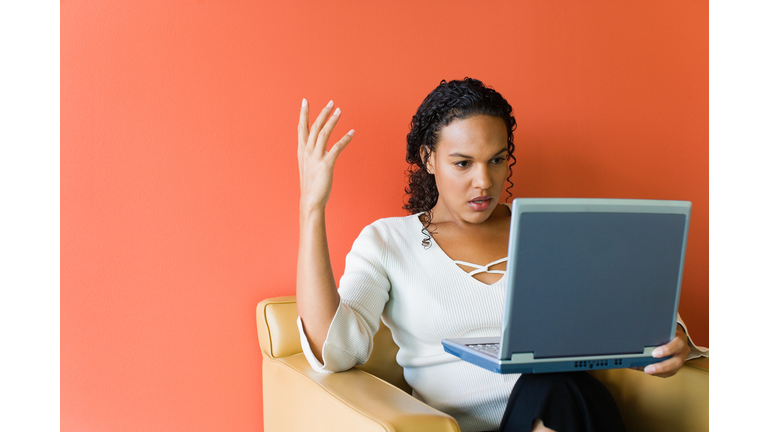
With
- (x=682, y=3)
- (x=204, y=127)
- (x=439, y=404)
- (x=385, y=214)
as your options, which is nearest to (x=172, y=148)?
(x=204, y=127)

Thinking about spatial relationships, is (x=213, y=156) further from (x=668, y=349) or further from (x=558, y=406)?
(x=668, y=349)

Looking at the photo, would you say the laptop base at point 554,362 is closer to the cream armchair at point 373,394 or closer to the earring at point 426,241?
the cream armchair at point 373,394

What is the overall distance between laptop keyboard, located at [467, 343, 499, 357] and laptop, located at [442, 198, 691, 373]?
3 centimetres

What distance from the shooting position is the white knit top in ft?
4.10

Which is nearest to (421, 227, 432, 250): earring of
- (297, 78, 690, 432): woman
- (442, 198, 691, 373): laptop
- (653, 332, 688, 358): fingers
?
(297, 78, 690, 432): woman

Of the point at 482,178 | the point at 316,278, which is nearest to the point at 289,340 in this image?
the point at 316,278

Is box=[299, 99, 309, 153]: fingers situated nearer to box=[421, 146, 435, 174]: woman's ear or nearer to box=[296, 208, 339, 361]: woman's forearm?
box=[296, 208, 339, 361]: woman's forearm

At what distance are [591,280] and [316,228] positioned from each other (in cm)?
55

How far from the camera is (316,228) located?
1.15 m

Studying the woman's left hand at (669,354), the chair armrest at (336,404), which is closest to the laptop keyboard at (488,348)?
the chair armrest at (336,404)

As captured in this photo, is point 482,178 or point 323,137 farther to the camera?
point 482,178

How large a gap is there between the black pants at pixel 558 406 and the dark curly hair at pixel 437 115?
541mm
